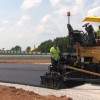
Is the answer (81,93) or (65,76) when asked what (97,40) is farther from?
(81,93)

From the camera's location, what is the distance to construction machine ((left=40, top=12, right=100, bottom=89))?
15898 millimetres

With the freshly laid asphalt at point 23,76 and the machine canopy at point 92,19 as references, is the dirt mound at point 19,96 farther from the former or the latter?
the machine canopy at point 92,19

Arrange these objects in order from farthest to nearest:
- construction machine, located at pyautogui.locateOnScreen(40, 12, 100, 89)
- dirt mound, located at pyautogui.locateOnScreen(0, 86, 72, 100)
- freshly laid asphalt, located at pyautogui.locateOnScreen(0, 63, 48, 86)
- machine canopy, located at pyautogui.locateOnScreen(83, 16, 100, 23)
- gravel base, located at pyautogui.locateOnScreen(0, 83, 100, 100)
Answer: freshly laid asphalt, located at pyautogui.locateOnScreen(0, 63, 48, 86) < construction machine, located at pyautogui.locateOnScreen(40, 12, 100, 89) < machine canopy, located at pyautogui.locateOnScreen(83, 16, 100, 23) < gravel base, located at pyautogui.locateOnScreen(0, 83, 100, 100) < dirt mound, located at pyautogui.locateOnScreen(0, 86, 72, 100)

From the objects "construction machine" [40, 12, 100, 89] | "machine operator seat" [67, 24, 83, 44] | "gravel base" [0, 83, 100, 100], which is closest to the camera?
"gravel base" [0, 83, 100, 100]

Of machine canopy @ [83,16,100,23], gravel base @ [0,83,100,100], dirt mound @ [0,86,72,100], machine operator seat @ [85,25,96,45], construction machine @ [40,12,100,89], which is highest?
machine canopy @ [83,16,100,23]

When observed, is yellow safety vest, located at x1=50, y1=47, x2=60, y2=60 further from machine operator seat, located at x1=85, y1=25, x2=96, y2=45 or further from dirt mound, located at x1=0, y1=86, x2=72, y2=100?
dirt mound, located at x1=0, y1=86, x2=72, y2=100

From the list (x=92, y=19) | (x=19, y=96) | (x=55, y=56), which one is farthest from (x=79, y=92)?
(x=92, y=19)

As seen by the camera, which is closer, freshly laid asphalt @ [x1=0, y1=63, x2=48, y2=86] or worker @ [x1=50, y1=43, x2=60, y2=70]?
worker @ [x1=50, y1=43, x2=60, y2=70]

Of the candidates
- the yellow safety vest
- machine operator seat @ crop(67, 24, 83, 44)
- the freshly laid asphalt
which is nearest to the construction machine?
machine operator seat @ crop(67, 24, 83, 44)

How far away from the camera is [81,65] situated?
16172 mm

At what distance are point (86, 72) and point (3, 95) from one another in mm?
4868

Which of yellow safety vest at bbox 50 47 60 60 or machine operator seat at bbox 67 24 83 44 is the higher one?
machine operator seat at bbox 67 24 83 44

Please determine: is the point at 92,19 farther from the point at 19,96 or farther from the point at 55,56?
the point at 19,96

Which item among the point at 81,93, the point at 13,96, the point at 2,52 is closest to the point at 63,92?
the point at 81,93
